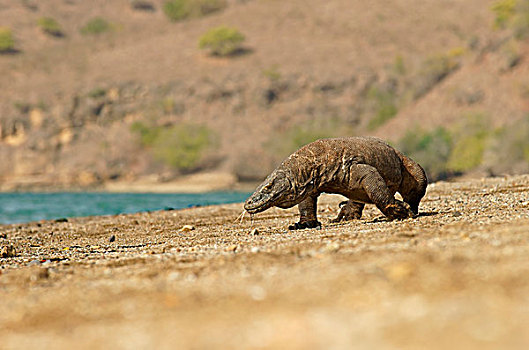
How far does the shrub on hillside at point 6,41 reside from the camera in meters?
92.8

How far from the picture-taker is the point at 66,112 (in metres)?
77.9

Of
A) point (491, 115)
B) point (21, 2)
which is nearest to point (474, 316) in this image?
point (491, 115)

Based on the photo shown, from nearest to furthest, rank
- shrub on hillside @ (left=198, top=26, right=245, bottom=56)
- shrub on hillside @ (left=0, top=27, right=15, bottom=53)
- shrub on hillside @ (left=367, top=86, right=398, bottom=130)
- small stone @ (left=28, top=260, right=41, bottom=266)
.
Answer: small stone @ (left=28, top=260, right=41, bottom=266)
shrub on hillside @ (left=367, top=86, right=398, bottom=130)
shrub on hillside @ (left=198, top=26, right=245, bottom=56)
shrub on hillside @ (left=0, top=27, right=15, bottom=53)

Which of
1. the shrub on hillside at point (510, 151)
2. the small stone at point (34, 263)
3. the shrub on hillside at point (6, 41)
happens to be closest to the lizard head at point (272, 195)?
the small stone at point (34, 263)

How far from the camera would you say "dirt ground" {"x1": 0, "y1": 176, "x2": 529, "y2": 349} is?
11.0ft

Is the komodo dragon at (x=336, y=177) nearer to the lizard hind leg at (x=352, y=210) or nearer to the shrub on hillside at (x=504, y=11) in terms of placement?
the lizard hind leg at (x=352, y=210)

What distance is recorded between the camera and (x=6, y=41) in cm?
9331

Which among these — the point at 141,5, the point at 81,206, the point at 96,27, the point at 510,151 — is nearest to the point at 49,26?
the point at 96,27

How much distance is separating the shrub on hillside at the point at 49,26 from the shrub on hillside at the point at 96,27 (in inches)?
171

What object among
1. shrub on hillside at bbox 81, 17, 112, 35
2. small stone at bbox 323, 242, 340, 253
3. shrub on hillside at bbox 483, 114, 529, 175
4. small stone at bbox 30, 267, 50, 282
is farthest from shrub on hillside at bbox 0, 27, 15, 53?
small stone at bbox 323, 242, 340, 253

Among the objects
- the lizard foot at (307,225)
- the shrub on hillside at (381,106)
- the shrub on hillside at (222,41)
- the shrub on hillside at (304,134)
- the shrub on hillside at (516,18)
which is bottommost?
the lizard foot at (307,225)

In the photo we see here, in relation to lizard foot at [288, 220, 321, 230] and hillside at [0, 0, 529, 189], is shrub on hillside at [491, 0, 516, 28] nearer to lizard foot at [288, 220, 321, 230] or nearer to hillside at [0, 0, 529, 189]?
hillside at [0, 0, 529, 189]

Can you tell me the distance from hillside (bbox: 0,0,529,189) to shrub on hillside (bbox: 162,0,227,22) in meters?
15.0

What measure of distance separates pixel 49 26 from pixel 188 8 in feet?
78.2
